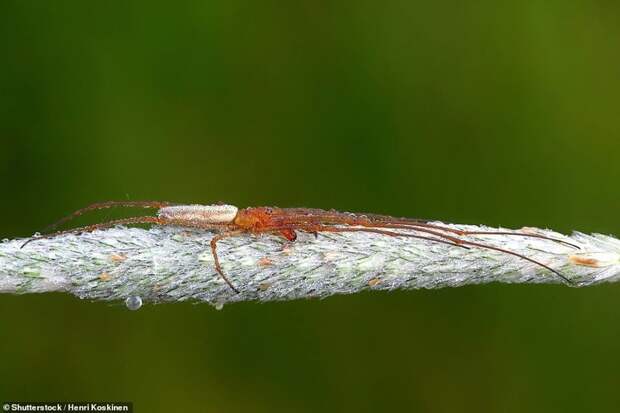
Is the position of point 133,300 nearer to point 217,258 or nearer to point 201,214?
point 217,258

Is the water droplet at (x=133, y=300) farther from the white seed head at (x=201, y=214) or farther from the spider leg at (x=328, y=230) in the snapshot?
the spider leg at (x=328, y=230)

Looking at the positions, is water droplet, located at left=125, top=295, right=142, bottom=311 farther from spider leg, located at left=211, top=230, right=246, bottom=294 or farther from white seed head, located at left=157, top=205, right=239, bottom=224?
white seed head, located at left=157, top=205, right=239, bottom=224

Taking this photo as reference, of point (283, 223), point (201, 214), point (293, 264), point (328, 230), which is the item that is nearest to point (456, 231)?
point (328, 230)

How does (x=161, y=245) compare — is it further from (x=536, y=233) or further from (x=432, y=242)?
(x=536, y=233)

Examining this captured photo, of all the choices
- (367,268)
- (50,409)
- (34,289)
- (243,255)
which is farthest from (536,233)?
(50,409)

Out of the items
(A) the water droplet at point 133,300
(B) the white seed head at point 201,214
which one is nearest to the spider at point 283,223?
(B) the white seed head at point 201,214

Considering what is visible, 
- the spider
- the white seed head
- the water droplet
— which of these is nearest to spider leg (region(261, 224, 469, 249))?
the spider
